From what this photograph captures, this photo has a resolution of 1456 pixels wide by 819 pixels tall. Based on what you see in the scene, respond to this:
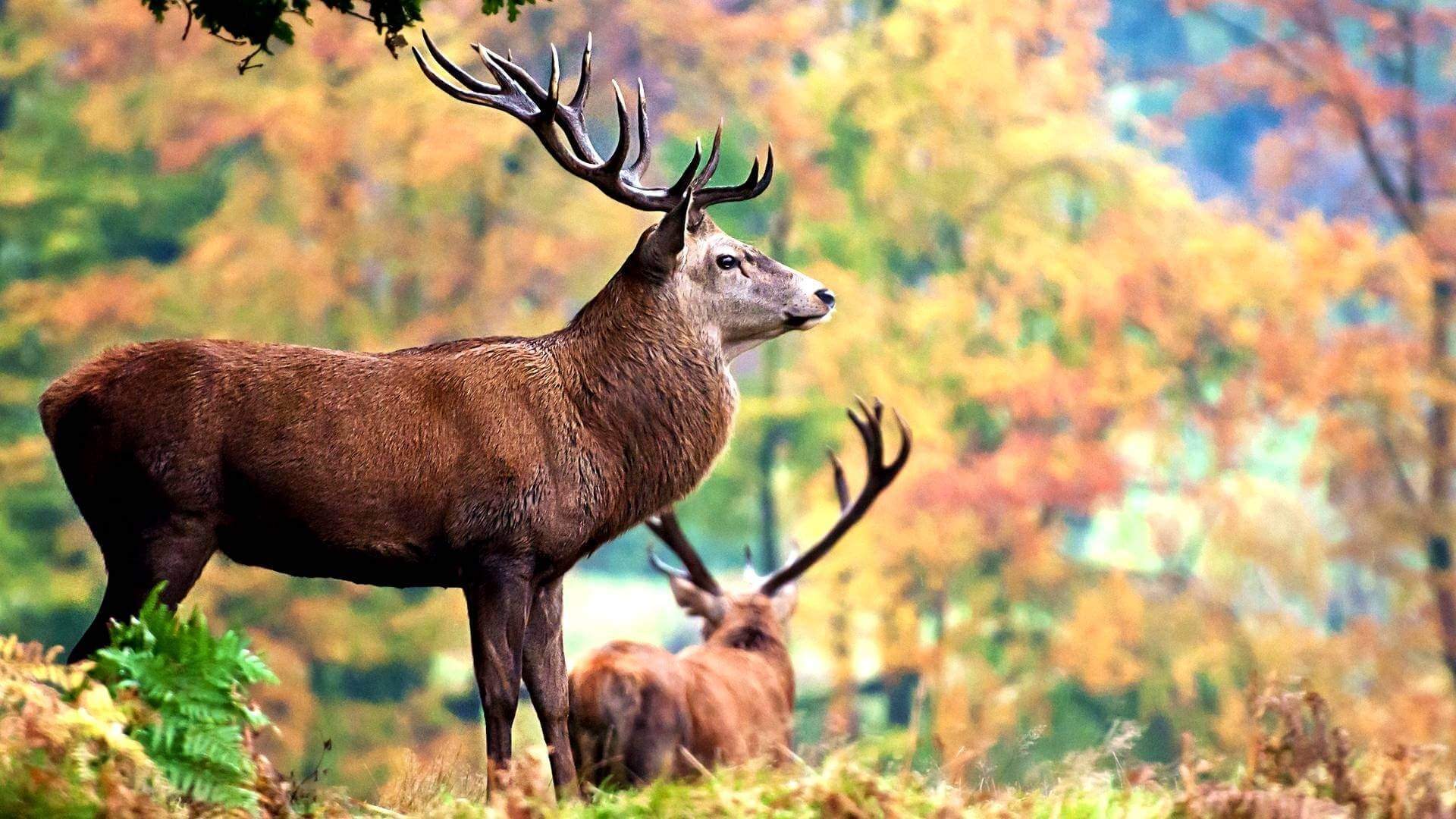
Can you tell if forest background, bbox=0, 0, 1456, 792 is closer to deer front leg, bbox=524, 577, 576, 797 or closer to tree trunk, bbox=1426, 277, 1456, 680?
tree trunk, bbox=1426, 277, 1456, 680

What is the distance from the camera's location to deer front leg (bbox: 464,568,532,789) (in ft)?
15.1

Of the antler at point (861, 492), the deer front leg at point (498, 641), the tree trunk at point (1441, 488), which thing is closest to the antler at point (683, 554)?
the antler at point (861, 492)

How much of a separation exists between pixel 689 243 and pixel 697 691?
207cm

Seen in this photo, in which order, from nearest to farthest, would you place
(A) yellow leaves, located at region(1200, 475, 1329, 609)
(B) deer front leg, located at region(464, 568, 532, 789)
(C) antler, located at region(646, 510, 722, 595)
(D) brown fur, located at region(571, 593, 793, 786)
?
(B) deer front leg, located at region(464, 568, 532, 789)
(D) brown fur, located at region(571, 593, 793, 786)
(C) antler, located at region(646, 510, 722, 595)
(A) yellow leaves, located at region(1200, 475, 1329, 609)

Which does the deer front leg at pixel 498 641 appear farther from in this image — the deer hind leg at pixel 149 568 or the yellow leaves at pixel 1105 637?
the yellow leaves at pixel 1105 637

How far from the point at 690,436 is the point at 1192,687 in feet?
44.6

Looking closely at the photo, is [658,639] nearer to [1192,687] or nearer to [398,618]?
[398,618]

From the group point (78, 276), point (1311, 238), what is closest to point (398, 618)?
point (78, 276)

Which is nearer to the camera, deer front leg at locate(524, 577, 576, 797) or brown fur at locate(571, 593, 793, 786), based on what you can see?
deer front leg at locate(524, 577, 576, 797)

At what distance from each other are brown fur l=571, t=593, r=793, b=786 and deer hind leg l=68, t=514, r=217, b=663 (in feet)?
5.89

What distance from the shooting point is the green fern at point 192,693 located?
3670 millimetres

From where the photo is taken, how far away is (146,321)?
669 inches

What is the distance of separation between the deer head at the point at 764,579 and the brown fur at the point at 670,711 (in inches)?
17.8

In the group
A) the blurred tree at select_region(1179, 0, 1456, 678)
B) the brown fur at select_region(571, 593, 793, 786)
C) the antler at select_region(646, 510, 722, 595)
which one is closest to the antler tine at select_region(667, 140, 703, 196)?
the brown fur at select_region(571, 593, 793, 786)
